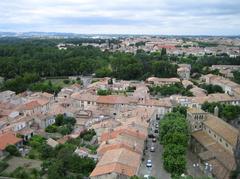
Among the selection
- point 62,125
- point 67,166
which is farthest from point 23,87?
point 67,166

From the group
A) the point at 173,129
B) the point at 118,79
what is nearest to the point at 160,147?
the point at 173,129

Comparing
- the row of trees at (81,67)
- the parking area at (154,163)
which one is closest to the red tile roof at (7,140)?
the parking area at (154,163)

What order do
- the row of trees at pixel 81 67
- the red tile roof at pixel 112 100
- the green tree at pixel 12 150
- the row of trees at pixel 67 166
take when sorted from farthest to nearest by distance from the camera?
the row of trees at pixel 81 67 → the red tile roof at pixel 112 100 → the green tree at pixel 12 150 → the row of trees at pixel 67 166

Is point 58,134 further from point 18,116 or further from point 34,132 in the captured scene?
point 18,116

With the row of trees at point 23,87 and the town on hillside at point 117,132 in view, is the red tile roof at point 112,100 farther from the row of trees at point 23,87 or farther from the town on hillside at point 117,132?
the row of trees at point 23,87

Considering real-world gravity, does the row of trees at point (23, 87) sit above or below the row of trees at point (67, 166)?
below

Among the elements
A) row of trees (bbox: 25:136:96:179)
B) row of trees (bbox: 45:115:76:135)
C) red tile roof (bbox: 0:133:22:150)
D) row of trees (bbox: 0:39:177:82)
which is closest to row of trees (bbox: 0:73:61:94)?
row of trees (bbox: 0:39:177:82)
